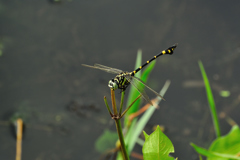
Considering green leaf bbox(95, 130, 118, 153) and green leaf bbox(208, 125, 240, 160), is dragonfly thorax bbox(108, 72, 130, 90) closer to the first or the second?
green leaf bbox(208, 125, 240, 160)

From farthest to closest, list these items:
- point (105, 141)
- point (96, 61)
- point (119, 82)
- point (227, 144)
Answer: point (96, 61)
point (105, 141)
point (227, 144)
point (119, 82)

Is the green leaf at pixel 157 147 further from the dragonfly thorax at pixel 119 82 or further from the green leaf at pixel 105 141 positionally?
the green leaf at pixel 105 141

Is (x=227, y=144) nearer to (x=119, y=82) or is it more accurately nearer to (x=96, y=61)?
(x=119, y=82)

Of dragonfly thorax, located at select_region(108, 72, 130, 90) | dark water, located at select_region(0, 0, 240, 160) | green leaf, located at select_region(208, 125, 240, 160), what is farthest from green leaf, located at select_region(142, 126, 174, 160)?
dark water, located at select_region(0, 0, 240, 160)

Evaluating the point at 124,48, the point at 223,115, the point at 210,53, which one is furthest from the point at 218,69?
the point at 124,48

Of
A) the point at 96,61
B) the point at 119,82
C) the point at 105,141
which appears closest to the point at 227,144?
the point at 119,82

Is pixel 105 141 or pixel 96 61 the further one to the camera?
pixel 96 61

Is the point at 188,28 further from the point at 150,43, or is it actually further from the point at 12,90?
the point at 12,90
